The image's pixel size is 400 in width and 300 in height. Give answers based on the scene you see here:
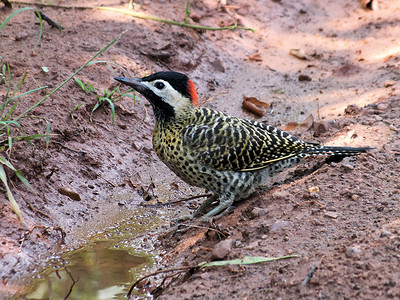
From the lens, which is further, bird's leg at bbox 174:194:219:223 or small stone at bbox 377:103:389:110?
small stone at bbox 377:103:389:110

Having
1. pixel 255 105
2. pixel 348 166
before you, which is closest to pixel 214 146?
pixel 348 166

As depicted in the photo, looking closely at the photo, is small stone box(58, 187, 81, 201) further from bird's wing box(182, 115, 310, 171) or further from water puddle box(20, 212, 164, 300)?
bird's wing box(182, 115, 310, 171)

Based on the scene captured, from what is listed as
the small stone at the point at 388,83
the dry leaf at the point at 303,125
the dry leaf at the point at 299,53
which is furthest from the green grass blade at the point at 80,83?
the dry leaf at the point at 299,53

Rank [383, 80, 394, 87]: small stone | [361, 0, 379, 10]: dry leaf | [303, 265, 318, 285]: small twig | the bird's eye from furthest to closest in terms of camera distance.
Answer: [361, 0, 379, 10]: dry leaf, [383, 80, 394, 87]: small stone, the bird's eye, [303, 265, 318, 285]: small twig

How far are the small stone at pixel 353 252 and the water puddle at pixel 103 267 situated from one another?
1.56 m

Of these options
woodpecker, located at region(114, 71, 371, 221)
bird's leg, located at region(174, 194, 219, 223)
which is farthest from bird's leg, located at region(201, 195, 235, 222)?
bird's leg, located at region(174, 194, 219, 223)

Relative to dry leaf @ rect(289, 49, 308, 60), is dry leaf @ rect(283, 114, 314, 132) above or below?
below

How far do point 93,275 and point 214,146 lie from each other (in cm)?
163

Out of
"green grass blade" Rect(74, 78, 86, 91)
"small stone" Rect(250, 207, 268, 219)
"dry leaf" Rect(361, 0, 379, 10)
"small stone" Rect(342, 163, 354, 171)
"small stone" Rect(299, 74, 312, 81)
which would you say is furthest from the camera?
"dry leaf" Rect(361, 0, 379, 10)

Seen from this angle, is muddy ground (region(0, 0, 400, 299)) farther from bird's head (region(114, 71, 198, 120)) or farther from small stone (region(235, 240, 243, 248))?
bird's head (region(114, 71, 198, 120))

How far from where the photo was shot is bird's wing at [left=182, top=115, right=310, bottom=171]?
4.90 meters


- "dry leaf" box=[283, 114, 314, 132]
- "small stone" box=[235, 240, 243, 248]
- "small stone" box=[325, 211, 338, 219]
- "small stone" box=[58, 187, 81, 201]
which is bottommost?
"dry leaf" box=[283, 114, 314, 132]

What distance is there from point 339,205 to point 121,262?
1.95m

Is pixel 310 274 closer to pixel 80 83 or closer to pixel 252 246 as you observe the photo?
pixel 252 246
